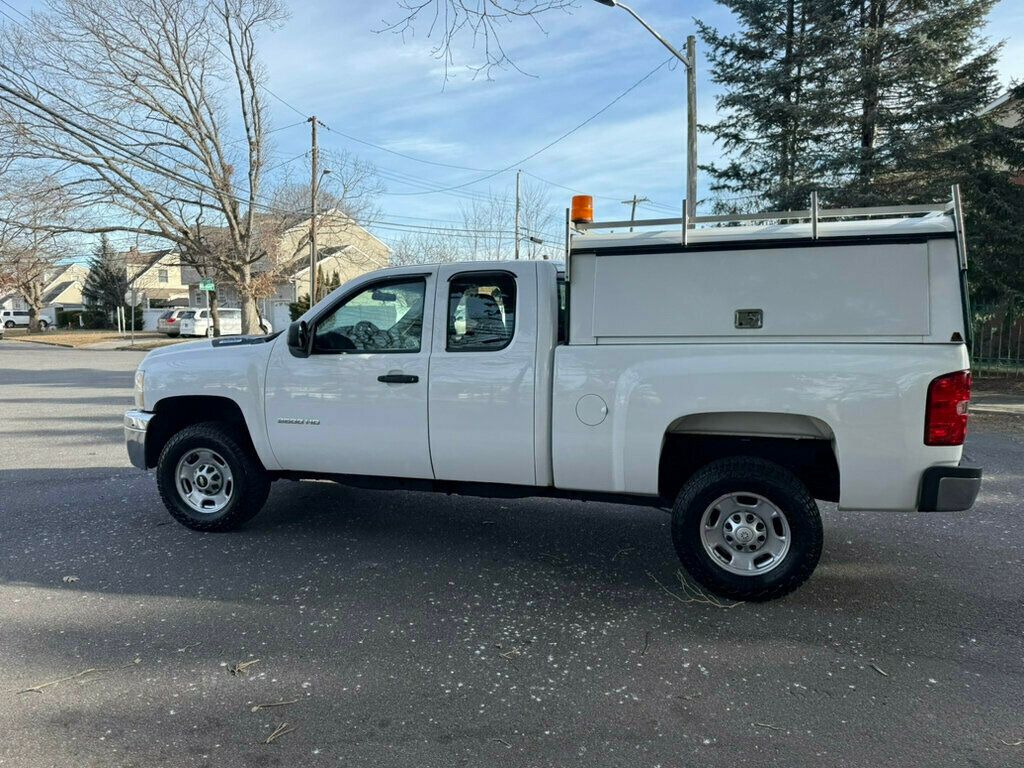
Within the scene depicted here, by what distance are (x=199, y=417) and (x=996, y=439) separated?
30.6 ft

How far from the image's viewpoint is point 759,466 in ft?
12.9

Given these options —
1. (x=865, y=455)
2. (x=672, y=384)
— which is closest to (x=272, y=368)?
(x=672, y=384)

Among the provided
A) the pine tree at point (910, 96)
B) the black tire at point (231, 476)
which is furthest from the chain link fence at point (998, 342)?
the black tire at point (231, 476)

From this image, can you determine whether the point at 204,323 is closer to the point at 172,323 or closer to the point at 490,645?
the point at 172,323

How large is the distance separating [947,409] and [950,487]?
1.35 feet

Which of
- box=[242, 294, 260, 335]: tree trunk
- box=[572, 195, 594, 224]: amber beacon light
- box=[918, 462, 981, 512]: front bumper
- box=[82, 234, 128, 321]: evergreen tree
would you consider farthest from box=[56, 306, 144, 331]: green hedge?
box=[918, 462, 981, 512]: front bumper

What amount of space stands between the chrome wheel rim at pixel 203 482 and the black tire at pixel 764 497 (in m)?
3.27

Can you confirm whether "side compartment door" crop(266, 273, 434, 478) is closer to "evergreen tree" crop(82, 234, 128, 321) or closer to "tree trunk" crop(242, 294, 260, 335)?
"tree trunk" crop(242, 294, 260, 335)

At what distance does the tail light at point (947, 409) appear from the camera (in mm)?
3496

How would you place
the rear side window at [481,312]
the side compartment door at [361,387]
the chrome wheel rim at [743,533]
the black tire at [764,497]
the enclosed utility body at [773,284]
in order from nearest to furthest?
the enclosed utility body at [773,284]
the black tire at [764,497]
the chrome wheel rim at [743,533]
the rear side window at [481,312]
the side compartment door at [361,387]

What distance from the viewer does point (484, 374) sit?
4.33m

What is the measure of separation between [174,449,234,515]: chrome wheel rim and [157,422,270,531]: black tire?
0.08 feet

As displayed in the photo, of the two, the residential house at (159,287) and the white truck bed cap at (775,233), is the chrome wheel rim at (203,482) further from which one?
the residential house at (159,287)

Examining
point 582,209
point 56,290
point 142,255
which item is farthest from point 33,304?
point 582,209
